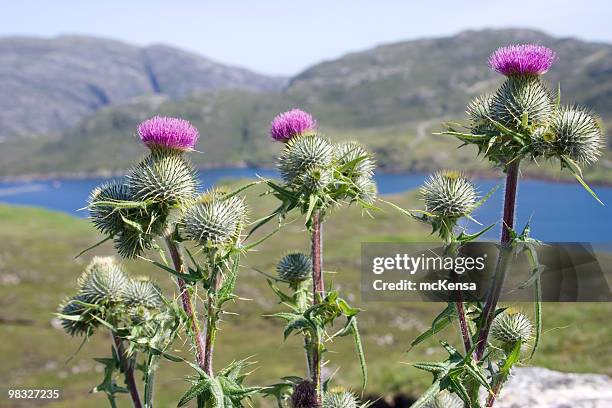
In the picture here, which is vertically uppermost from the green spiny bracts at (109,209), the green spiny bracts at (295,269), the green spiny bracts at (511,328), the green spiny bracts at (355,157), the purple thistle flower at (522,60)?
the purple thistle flower at (522,60)

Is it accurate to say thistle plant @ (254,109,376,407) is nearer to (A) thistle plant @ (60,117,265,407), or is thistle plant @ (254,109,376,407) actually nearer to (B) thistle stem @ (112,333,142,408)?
(A) thistle plant @ (60,117,265,407)

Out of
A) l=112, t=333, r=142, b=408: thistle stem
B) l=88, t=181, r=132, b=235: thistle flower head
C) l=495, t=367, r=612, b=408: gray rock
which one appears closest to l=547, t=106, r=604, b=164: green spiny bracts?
l=495, t=367, r=612, b=408: gray rock

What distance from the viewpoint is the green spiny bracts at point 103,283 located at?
5395 millimetres

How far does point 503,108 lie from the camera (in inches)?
195

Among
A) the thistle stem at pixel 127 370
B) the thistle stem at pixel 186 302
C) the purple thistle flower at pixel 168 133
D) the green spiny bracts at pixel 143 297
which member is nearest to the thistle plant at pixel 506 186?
the thistle stem at pixel 186 302

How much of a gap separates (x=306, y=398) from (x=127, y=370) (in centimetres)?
190

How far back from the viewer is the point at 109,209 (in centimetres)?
489

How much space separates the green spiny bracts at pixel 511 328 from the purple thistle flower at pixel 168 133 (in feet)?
11.0

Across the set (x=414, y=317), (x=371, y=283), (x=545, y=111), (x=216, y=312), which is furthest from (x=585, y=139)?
(x=414, y=317)

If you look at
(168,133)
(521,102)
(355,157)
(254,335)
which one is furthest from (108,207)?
(254,335)

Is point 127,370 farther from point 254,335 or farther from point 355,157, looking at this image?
point 254,335

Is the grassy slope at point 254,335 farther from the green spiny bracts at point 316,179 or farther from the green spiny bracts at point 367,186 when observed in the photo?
the green spiny bracts at point 316,179

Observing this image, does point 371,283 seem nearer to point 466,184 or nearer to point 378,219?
point 466,184

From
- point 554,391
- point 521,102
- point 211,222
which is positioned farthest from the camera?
point 554,391
